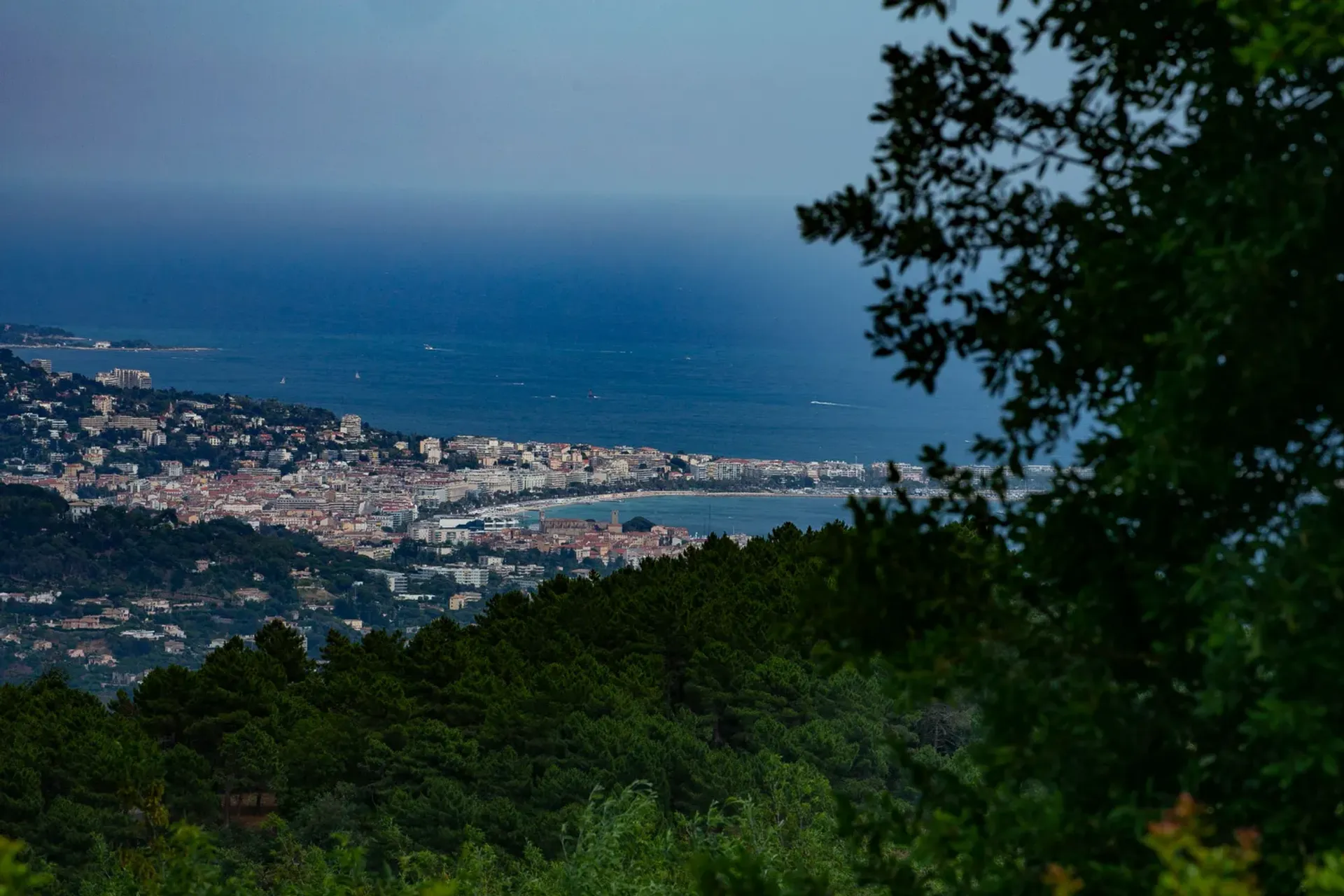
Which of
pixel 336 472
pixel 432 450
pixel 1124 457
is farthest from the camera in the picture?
pixel 432 450

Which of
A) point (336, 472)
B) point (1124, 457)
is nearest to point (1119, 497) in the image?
point (1124, 457)

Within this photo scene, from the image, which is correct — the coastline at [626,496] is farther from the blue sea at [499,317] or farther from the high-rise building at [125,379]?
the high-rise building at [125,379]

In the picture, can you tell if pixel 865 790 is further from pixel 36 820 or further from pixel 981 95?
pixel 981 95

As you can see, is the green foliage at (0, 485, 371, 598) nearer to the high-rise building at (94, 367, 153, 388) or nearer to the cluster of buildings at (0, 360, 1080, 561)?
the cluster of buildings at (0, 360, 1080, 561)

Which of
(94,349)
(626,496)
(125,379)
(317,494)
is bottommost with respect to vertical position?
(317,494)

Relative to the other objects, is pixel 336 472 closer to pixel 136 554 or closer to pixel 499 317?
pixel 136 554

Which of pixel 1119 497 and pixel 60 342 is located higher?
pixel 60 342

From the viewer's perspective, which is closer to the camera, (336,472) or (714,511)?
(714,511)
